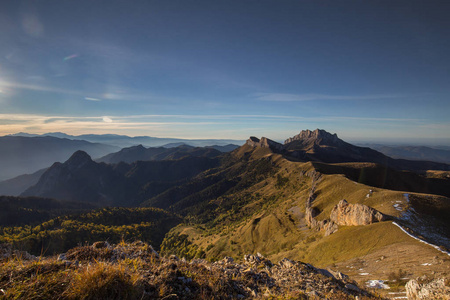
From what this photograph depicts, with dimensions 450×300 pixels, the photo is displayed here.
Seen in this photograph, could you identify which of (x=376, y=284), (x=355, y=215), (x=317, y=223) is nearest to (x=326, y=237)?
(x=355, y=215)

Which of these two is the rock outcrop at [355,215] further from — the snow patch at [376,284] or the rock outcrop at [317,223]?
the snow patch at [376,284]

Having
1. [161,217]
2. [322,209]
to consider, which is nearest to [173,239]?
[161,217]

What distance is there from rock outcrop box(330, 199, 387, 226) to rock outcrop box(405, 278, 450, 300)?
78.3ft

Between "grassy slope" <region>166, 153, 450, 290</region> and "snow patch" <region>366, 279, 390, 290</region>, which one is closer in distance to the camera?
"snow patch" <region>366, 279, 390, 290</region>

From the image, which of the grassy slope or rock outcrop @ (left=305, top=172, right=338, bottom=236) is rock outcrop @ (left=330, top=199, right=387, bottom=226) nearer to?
rock outcrop @ (left=305, top=172, right=338, bottom=236)

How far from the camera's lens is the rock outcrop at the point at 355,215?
101 feet

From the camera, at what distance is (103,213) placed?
168000 millimetres

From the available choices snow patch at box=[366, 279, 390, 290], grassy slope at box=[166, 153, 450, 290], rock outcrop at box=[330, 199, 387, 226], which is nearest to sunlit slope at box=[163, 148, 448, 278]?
grassy slope at box=[166, 153, 450, 290]

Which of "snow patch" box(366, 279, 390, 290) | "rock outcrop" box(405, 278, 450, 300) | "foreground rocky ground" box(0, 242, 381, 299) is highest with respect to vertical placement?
"foreground rocky ground" box(0, 242, 381, 299)

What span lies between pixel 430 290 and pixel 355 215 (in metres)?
28.8

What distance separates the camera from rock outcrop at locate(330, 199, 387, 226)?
3070cm

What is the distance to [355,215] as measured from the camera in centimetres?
3459

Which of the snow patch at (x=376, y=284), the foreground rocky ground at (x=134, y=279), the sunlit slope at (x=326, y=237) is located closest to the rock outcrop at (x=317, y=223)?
the sunlit slope at (x=326, y=237)

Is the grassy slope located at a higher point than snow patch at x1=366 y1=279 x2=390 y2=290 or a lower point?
lower
